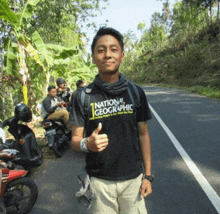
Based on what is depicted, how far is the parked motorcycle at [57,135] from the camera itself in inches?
214

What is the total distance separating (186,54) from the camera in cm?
3225

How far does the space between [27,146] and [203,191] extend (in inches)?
122

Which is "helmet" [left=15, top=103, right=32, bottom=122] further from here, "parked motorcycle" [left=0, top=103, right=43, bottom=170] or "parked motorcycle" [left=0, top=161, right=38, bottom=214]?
"parked motorcycle" [left=0, top=161, right=38, bottom=214]

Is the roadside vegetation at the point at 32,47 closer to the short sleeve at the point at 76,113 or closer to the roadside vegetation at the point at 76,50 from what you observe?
the roadside vegetation at the point at 76,50

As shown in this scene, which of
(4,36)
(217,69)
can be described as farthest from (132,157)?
(217,69)

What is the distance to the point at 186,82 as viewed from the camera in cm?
2727

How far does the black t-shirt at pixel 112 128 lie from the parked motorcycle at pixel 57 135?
3767mm

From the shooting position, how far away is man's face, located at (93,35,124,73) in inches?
70.1

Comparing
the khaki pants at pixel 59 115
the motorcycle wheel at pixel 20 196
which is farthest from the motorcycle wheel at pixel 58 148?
the motorcycle wheel at pixel 20 196

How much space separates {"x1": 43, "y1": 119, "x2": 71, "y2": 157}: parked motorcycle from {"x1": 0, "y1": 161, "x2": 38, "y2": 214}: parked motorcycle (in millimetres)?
2043

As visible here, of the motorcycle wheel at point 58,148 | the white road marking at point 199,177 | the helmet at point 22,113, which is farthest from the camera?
the motorcycle wheel at point 58,148

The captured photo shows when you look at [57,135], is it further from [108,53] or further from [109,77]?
[108,53]

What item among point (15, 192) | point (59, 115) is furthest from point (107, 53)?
point (59, 115)

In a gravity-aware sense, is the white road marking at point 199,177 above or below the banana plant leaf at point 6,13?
below
